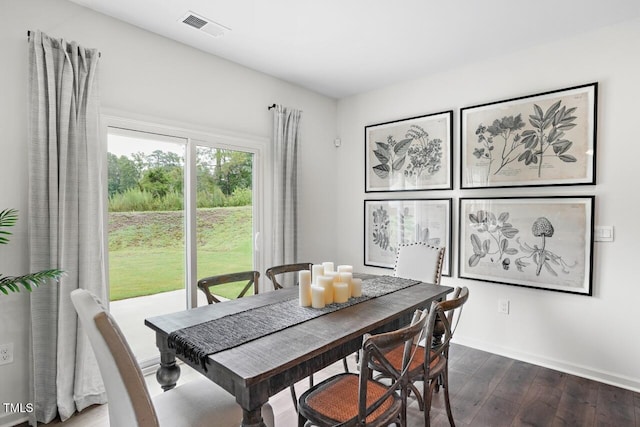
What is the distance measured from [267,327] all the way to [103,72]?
2.17 m

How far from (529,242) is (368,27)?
2.26 metres

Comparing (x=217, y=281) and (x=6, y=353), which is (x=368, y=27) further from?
(x=6, y=353)

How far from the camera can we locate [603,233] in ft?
8.77

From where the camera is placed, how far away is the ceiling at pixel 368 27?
2.37 metres

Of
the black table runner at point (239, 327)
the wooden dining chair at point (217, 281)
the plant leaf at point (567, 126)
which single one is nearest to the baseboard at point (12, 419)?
the wooden dining chair at point (217, 281)

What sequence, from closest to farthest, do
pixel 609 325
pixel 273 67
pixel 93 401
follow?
1. pixel 93 401
2. pixel 609 325
3. pixel 273 67

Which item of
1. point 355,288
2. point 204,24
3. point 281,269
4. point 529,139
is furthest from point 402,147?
point 204,24

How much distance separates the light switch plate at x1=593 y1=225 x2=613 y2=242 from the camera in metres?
2.65

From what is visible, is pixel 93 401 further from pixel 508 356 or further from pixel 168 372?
pixel 508 356

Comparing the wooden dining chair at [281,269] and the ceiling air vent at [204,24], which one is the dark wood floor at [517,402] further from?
the ceiling air vent at [204,24]

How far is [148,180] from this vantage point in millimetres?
2818

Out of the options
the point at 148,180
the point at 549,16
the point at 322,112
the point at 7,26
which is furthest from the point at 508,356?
the point at 7,26

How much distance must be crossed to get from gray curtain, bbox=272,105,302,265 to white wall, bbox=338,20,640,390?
148 centimetres

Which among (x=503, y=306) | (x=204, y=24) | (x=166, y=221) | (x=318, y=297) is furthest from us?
(x=503, y=306)
